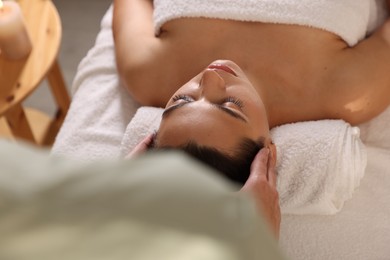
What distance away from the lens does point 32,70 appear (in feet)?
5.04

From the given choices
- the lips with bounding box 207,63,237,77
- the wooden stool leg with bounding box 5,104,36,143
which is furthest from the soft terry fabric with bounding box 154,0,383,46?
the wooden stool leg with bounding box 5,104,36,143

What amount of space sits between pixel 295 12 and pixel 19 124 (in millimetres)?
890

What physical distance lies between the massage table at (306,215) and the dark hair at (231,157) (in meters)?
0.22

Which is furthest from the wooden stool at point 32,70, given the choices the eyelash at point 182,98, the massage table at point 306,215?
the eyelash at point 182,98

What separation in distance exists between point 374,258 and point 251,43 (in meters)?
0.52

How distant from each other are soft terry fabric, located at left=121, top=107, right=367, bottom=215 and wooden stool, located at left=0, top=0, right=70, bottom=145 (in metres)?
0.67

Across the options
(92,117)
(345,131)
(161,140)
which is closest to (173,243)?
(161,140)

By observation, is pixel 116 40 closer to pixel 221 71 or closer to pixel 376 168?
pixel 221 71

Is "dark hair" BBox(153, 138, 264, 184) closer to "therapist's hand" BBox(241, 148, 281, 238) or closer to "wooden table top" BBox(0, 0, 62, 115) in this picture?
"therapist's hand" BBox(241, 148, 281, 238)

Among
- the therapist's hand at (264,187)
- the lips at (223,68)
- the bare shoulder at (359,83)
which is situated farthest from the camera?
the bare shoulder at (359,83)

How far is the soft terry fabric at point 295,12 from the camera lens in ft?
4.18

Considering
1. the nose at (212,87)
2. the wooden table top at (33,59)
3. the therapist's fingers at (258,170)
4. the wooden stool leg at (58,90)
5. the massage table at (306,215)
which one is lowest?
the wooden stool leg at (58,90)

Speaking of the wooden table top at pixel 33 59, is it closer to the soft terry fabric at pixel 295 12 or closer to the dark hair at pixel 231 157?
the soft terry fabric at pixel 295 12

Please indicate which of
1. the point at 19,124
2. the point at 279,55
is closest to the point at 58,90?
the point at 19,124
